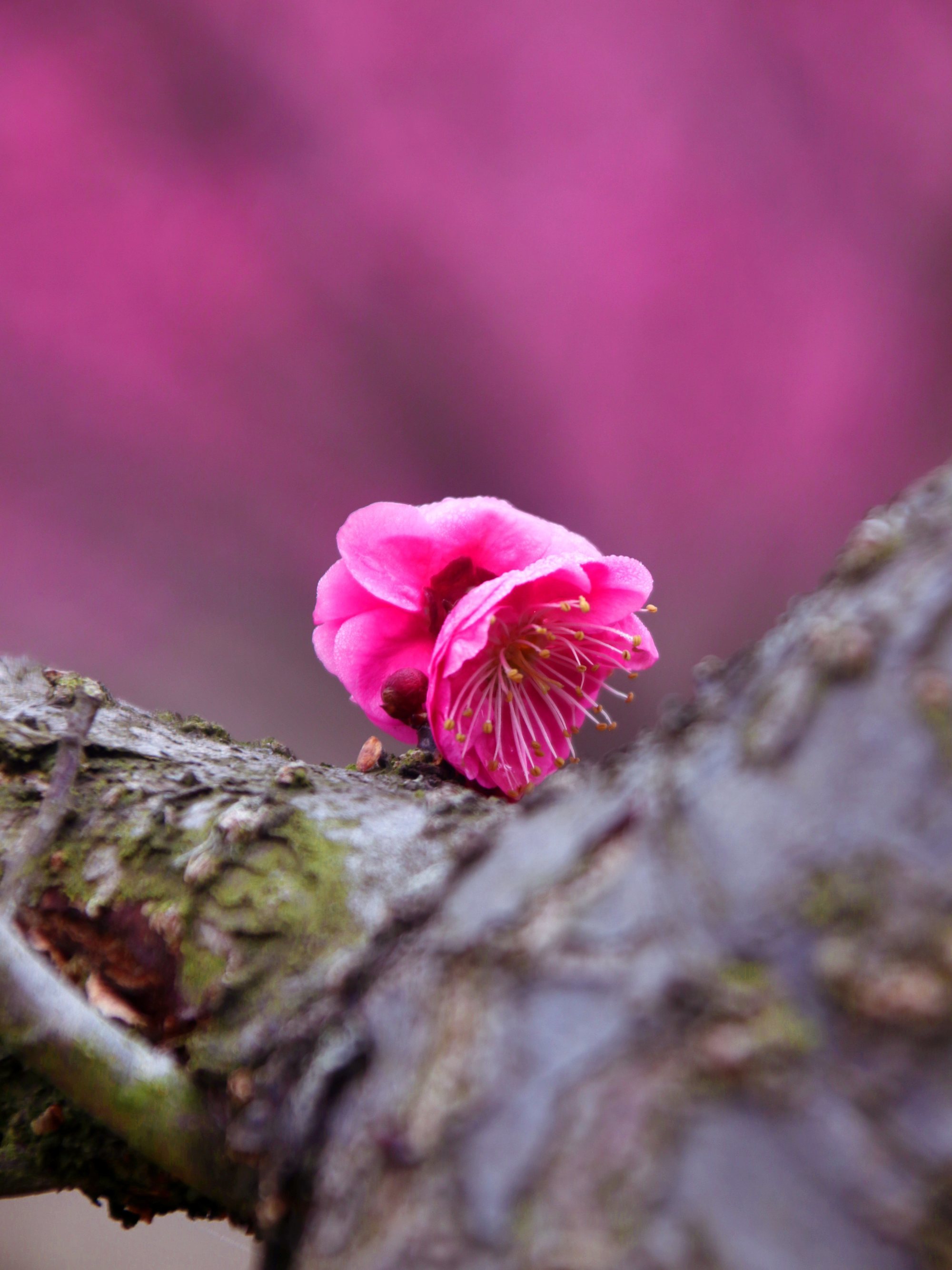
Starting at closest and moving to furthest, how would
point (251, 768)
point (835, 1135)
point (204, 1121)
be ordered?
1. point (835, 1135)
2. point (204, 1121)
3. point (251, 768)

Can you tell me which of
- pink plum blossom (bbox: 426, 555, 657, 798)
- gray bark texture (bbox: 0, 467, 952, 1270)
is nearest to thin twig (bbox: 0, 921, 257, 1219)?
gray bark texture (bbox: 0, 467, 952, 1270)

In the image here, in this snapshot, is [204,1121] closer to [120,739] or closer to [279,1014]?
[279,1014]

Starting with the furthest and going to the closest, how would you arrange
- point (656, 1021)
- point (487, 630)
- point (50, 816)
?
point (487, 630) < point (50, 816) < point (656, 1021)

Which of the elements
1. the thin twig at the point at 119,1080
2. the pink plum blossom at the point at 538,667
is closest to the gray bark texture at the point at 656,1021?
the thin twig at the point at 119,1080

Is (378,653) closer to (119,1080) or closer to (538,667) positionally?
(538,667)

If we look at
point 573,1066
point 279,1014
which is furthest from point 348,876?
point 573,1066

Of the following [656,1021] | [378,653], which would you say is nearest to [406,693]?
[378,653]
